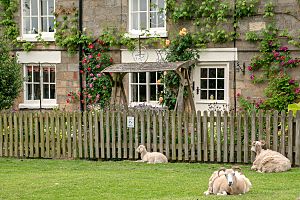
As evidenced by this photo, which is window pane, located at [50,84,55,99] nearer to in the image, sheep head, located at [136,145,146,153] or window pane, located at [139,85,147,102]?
window pane, located at [139,85,147,102]

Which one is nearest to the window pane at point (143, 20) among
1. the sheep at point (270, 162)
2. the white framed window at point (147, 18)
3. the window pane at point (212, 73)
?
the white framed window at point (147, 18)

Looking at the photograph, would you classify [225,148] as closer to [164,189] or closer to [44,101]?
[164,189]

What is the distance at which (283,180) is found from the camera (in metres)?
11.0

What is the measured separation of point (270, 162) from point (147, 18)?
8.69 metres

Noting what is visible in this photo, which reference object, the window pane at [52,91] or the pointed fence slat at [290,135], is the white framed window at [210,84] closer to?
the window pane at [52,91]

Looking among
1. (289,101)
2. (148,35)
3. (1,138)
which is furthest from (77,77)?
(289,101)

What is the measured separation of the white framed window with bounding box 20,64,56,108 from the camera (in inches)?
826

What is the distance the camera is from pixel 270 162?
12164 millimetres

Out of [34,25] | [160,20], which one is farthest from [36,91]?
[160,20]

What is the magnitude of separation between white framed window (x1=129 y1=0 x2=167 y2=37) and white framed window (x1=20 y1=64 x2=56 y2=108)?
3074 mm

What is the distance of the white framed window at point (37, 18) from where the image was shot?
2098 cm

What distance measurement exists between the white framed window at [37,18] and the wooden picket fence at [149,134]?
5701mm

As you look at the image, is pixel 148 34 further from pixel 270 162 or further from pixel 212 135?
pixel 270 162

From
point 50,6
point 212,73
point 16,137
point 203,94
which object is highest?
point 50,6
